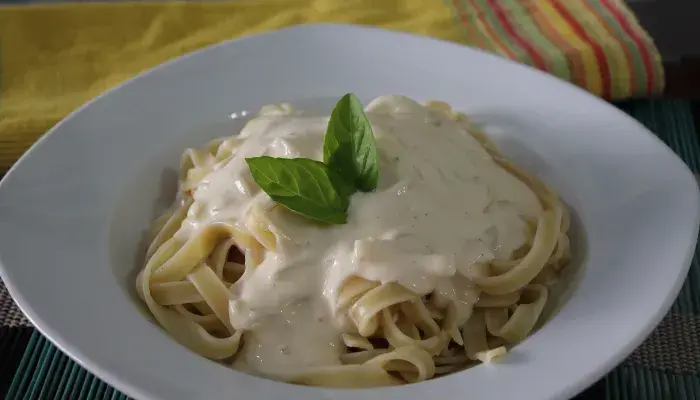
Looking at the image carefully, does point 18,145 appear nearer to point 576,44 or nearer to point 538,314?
point 538,314

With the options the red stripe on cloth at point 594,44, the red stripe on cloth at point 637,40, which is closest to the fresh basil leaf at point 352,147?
the red stripe on cloth at point 594,44

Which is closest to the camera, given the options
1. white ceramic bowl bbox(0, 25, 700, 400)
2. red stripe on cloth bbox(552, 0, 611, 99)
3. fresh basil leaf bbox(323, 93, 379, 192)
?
white ceramic bowl bbox(0, 25, 700, 400)

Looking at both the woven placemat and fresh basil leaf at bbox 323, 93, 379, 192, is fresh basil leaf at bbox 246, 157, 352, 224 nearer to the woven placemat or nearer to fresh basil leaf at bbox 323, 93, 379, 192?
fresh basil leaf at bbox 323, 93, 379, 192

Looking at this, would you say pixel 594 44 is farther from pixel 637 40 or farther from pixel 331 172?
pixel 331 172

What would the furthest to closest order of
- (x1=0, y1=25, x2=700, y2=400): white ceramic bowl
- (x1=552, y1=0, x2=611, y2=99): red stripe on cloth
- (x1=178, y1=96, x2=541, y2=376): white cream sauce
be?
(x1=552, y1=0, x2=611, y2=99): red stripe on cloth → (x1=178, y1=96, x2=541, y2=376): white cream sauce → (x1=0, y1=25, x2=700, y2=400): white ceramic bowl

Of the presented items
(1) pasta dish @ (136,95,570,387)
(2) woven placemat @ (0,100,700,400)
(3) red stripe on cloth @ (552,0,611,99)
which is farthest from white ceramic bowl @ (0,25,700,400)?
(3) red stripe on cloth @ (552,0,611,99)

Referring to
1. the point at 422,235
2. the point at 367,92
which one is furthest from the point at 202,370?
the point at 367,92
